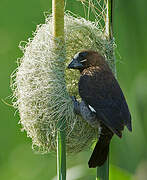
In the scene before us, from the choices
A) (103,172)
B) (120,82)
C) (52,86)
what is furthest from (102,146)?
(120,82)

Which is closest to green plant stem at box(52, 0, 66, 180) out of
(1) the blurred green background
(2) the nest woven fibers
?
(2) the nest woven fibers

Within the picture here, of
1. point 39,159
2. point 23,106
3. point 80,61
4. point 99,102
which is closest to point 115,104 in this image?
point 99,102

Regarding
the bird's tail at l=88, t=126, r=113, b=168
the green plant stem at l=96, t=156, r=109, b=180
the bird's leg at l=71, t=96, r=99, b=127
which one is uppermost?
the bird's leg at l=71, t=96, r=99, b=127

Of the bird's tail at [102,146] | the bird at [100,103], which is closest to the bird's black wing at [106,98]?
the bird at [100,103]

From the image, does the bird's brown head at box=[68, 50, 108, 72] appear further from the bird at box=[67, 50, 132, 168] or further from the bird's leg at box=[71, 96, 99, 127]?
the bird's leg at box=[71, 96, 99, 127]

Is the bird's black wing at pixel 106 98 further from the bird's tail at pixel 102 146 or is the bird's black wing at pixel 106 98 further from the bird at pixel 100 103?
the bird's tail at pixel 102 146

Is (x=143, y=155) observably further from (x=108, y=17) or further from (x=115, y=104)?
(x=108, y=17)
